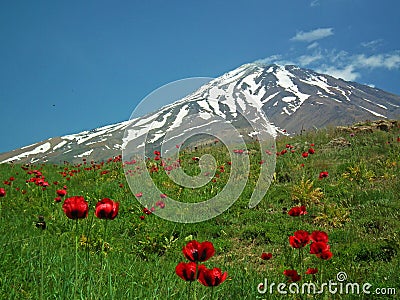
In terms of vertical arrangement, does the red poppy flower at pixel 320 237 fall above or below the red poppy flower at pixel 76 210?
below

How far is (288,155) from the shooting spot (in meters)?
11.5

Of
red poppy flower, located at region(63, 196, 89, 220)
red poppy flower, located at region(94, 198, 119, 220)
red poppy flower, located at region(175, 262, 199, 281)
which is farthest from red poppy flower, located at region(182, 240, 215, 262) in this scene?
red poppy flower, located at region(63, 196, 89, 220)

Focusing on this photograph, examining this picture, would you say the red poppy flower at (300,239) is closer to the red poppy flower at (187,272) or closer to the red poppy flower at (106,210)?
the red poppy flower at (187,272)

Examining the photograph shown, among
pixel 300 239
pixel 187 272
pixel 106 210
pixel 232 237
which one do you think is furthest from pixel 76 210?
pixel 232 237

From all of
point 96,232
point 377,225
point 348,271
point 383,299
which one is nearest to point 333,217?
point 377,225

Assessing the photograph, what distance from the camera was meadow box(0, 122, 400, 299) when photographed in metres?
2.53

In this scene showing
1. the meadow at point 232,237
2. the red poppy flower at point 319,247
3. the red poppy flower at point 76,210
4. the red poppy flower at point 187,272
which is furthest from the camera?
the meadow at point 232,237

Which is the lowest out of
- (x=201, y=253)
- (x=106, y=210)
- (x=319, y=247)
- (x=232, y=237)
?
(x=232, y=237)

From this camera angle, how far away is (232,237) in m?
6.32

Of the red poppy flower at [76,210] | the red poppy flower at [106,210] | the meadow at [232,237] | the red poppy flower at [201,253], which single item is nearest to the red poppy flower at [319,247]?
the meadow at [232,237]

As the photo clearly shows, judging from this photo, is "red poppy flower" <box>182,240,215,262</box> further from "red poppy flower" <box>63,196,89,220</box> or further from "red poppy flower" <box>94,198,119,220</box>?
"red poppy flower" <box>63,196,89,220</box>

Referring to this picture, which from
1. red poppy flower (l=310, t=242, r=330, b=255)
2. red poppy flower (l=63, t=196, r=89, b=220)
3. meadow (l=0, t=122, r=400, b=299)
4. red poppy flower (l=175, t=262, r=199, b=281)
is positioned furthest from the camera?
meadow (l=0, t=122, r=400, b=299)

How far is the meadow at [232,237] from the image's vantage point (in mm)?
2533

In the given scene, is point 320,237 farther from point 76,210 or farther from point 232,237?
point 232,237
